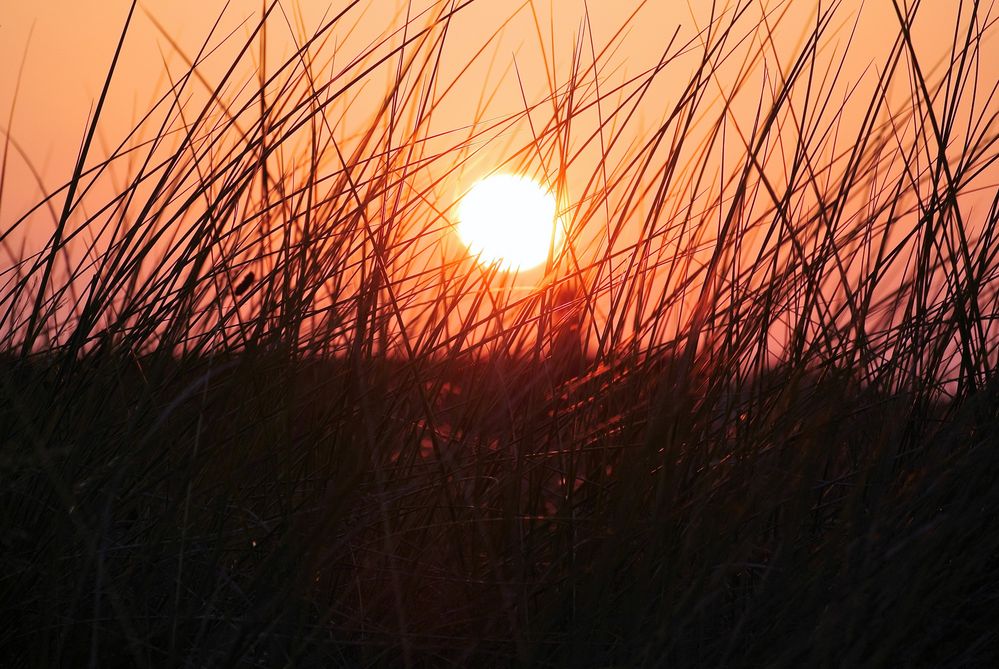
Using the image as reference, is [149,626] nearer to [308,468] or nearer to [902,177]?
[308,468]

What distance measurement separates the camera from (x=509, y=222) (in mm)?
1396

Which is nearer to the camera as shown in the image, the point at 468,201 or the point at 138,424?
the point at 138,424

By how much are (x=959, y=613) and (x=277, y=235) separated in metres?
1.01

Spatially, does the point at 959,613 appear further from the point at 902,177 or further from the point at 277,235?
the point at 277,235

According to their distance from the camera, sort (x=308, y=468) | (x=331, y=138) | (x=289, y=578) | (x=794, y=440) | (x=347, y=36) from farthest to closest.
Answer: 1. (x=347, y=36)
2. (x=331, y=138)
3. (x=308, y=468)
4. (x=794, y=440)
5. (x=289, y=578)

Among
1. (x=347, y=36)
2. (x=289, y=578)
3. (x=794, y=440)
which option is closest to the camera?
(x=289, y=578)

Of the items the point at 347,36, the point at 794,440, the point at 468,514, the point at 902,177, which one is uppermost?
the point at 347,36

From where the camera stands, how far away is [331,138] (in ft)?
4.17

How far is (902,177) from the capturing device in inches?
50.3

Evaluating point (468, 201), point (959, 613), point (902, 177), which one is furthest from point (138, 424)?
point (902, 177)

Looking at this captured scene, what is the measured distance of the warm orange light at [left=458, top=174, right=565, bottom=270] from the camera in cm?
137

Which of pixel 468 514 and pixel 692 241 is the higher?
pixel 692 241

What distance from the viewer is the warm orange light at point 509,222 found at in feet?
4.49

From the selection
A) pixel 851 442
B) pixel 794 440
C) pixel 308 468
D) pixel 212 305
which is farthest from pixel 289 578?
pixel 851 442
